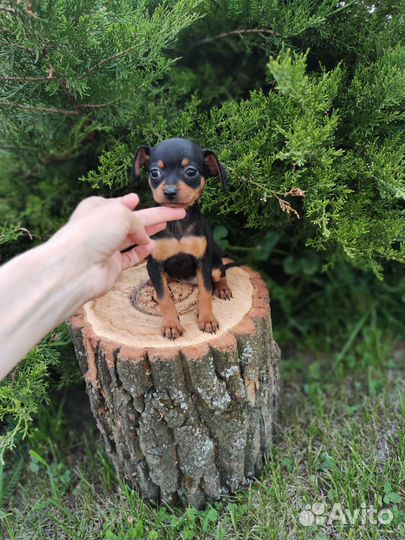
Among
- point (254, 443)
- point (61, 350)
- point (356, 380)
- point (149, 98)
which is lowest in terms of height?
point (356, 380)

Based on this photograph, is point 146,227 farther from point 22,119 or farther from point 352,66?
point 352,66

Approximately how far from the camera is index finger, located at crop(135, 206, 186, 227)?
224 centimetres

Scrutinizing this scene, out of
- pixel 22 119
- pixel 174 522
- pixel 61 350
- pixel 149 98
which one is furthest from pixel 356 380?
pixel 22 119

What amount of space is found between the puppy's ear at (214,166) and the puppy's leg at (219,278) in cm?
42

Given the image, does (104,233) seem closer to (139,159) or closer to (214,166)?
(139,159)

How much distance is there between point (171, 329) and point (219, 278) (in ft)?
1.44

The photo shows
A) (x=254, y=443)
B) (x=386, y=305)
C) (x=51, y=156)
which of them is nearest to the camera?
(x=254, y=443)

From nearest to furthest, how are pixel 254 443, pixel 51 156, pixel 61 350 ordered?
pixel 254 443
pixel 61 350
pixel 51 156

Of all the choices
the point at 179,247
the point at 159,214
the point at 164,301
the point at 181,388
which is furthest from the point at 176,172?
the point at 181,388

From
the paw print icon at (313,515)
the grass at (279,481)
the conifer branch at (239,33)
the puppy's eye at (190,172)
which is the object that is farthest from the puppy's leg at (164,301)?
the conifer branch at (239,33)

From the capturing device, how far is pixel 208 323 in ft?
7.89

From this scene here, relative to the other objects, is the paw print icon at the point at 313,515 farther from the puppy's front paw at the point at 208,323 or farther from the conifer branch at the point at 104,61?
the conifer branch at the point at 104,61

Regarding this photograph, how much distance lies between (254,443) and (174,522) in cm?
55

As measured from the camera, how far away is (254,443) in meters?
2.72
